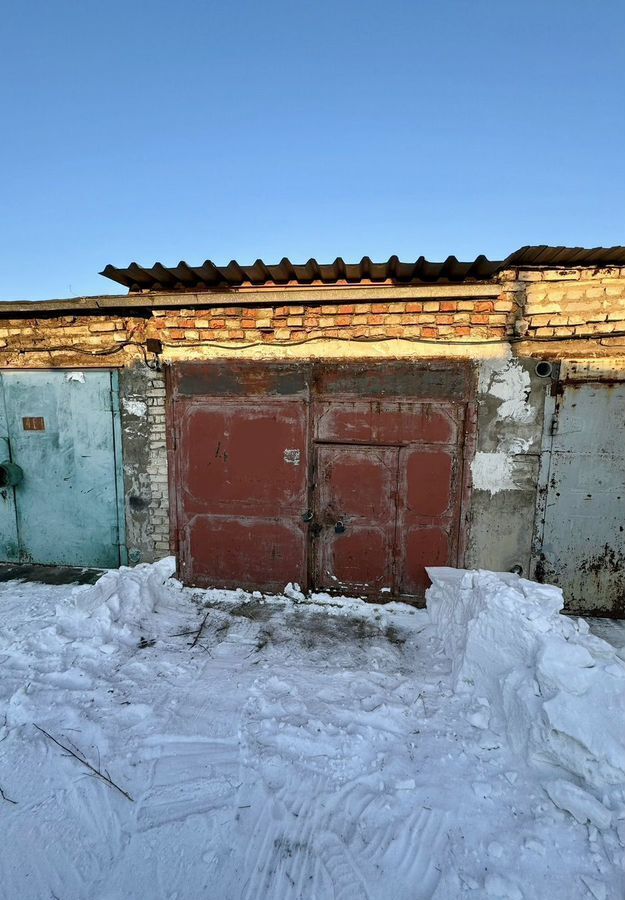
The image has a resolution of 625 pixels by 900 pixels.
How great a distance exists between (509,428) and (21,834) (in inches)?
168

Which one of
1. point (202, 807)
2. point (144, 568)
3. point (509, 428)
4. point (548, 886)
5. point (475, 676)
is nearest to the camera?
point (548, 886)

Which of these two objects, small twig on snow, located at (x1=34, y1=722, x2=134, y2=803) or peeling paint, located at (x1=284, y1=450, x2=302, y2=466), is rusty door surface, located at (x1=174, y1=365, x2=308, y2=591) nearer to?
peeling paint, located at (x1=284, y1=450, x2=302, y2=466)

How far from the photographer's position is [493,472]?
385cm

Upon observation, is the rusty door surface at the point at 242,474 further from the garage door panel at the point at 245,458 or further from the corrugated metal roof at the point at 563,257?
the corrugated metal roof at the point at 563,257

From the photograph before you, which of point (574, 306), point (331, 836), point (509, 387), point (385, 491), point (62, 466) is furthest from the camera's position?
point (62, 466)

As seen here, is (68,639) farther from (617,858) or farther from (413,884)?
(617,858)

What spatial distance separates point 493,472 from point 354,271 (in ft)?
7.50

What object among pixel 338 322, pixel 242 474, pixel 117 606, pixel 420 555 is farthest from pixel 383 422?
pixel 117 606

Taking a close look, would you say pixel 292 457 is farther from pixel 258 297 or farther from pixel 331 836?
pixel 331 836

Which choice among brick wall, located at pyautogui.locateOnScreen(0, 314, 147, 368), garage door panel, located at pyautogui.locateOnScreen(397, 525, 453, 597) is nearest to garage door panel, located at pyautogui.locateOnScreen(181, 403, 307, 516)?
brick wall, located at pyautogui.locateOnScreen(0, 314, 147, 368)

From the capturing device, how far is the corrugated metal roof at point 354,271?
337 cm

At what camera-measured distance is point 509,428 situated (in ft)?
12.5

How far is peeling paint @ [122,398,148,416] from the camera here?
435 centimetres

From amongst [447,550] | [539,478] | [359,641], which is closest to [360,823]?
[359,641]
